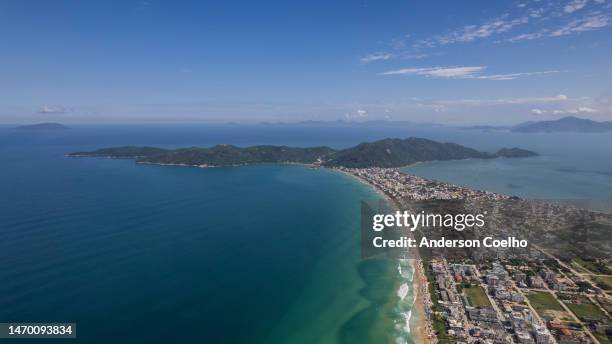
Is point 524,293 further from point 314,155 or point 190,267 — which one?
point 314,155

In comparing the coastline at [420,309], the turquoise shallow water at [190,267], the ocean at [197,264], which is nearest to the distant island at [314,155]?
the ocean at [197,264]

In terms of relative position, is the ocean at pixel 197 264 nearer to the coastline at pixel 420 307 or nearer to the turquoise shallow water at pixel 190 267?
the turquoise shallow water at pixel 190 267

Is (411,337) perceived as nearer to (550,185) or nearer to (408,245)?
(408,245)

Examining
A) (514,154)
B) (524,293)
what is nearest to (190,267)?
(524,293)

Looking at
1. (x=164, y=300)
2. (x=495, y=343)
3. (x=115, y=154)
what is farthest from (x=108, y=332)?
(x=115, y=154)

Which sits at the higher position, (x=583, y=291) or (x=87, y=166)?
(x=87, y=166)
